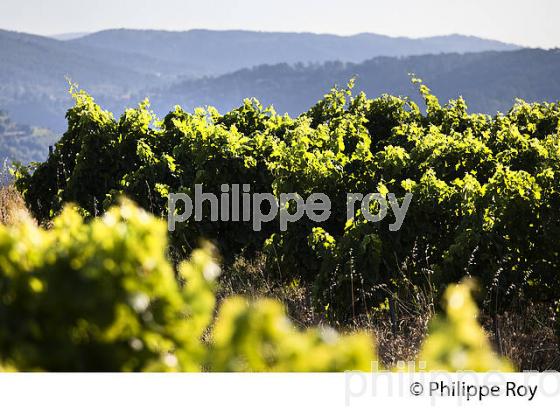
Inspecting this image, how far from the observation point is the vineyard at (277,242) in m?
1.42

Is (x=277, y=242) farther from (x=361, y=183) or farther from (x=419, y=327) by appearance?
(x=419, y=327)

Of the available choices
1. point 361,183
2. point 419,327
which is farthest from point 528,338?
point 361,183

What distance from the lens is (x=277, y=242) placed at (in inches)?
280

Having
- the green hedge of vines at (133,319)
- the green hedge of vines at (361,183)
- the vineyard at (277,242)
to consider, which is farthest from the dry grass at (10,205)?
the green hedge of vines at (133,319)

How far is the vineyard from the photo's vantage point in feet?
4.66

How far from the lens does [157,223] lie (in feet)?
5.13

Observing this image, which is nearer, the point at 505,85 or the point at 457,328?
the point at 457,328

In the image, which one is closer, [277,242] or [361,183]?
[361,183]

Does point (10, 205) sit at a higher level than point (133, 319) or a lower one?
lower

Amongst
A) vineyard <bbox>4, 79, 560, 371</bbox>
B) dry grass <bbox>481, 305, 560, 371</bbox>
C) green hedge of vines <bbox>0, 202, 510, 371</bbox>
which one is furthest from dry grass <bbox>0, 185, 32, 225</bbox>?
green hedge of vines <bbox>0, 202, 510, 371</bbox>

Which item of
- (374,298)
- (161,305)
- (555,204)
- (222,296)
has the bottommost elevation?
(222,296)

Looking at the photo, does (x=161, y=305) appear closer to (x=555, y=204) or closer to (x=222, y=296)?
(x=555, y=204)
